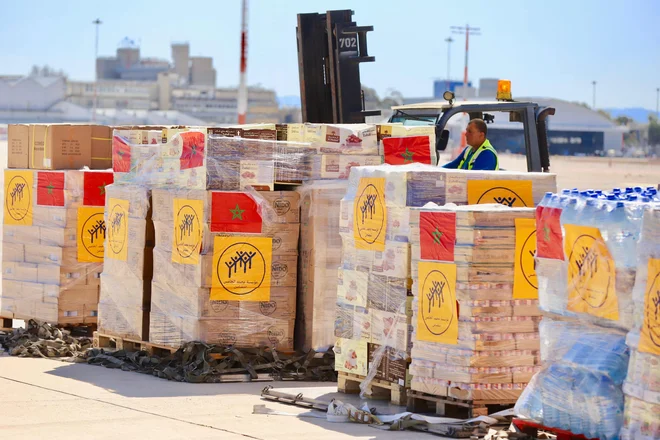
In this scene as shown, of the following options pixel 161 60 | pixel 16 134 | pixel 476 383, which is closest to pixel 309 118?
pixel 16 134

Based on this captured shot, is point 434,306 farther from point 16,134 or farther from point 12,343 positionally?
point 16,134

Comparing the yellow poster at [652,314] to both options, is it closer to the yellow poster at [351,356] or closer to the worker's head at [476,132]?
the yellow poster at [351,356]

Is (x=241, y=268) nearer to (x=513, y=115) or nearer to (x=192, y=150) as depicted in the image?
(x=192, y=150)

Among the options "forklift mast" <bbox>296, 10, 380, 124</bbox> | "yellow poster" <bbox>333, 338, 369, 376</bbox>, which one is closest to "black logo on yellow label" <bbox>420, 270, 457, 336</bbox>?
"yellow poster" <bbox>333, 338, 369, 376</bbox>

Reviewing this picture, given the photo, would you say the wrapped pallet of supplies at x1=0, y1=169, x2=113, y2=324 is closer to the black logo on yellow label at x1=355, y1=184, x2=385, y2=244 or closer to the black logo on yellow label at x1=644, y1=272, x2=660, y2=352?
the black logo on yellow label at x1=355, y1=184, x2=385, y2=244

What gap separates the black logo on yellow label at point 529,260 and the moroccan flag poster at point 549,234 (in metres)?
0.38

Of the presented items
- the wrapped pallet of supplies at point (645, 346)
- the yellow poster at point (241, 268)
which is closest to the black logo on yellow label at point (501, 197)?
the yellow poster at point (241, 268)

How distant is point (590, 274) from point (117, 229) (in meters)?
4.78

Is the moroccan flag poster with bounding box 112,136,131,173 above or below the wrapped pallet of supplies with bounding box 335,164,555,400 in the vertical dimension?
above

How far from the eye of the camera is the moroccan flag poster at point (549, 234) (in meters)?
6.45

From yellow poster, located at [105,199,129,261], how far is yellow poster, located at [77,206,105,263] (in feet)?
2.42

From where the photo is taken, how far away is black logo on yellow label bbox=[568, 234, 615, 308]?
603 cm

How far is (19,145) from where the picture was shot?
11.1 meters

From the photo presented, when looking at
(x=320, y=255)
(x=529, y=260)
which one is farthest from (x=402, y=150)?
(x=529, y=260)
